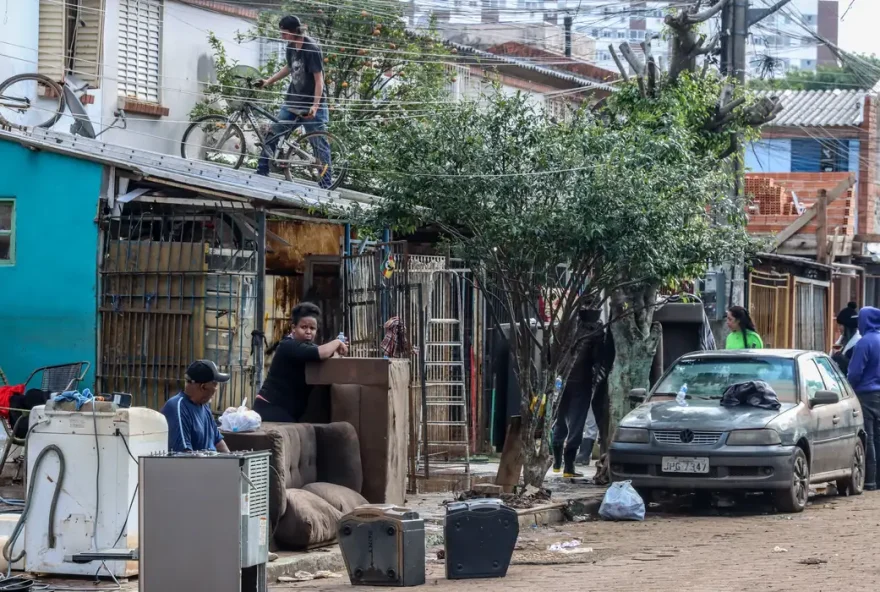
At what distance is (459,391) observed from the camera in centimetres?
1598

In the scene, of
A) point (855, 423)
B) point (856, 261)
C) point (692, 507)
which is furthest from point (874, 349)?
point (856, 261)

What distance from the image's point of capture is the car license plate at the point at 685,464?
1259 centimetres

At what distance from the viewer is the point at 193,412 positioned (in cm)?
877

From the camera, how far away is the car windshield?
44.8ft

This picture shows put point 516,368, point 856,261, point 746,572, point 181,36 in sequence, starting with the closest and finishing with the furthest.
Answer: point 746,572
point 516,368
point 181,36
point 856,261

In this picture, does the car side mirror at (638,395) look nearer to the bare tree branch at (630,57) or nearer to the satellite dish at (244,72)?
the bare tree branch at (630,57)

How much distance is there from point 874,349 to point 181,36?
16.2 metres

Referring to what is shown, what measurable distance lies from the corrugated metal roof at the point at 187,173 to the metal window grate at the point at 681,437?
13.7ft

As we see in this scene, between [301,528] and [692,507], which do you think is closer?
[301,528]

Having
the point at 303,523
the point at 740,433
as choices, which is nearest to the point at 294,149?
the point at 740,433

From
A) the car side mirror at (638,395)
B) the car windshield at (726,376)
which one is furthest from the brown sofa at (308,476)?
the car windshield at (726,376)

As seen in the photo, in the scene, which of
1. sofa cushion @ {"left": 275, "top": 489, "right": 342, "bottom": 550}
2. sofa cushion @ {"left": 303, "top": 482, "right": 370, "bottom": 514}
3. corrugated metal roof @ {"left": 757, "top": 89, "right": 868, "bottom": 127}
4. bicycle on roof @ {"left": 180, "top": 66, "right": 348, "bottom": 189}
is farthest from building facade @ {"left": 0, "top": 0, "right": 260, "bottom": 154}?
corrugated metal roof @ {"left": 757, "top": 89, "right": 868, "bottom": 127}

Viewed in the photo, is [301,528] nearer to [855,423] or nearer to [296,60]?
[855,423]

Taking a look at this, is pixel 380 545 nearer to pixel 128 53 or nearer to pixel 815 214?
pixel 815 214
